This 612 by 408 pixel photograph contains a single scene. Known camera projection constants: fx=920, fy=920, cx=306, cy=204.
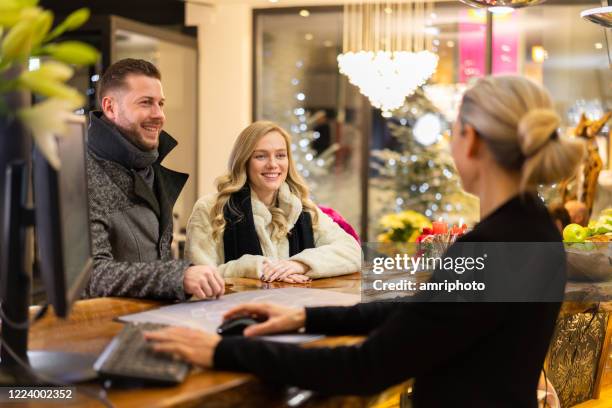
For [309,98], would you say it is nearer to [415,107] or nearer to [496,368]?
[415,107]

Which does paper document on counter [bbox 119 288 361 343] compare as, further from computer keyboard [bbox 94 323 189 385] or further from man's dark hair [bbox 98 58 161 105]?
man's dark hair [bbox 98 58 161 105]

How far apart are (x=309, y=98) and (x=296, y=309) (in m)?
7.12

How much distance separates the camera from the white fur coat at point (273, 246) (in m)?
2.99

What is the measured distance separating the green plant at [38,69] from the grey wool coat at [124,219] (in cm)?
90

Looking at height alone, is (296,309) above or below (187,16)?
below

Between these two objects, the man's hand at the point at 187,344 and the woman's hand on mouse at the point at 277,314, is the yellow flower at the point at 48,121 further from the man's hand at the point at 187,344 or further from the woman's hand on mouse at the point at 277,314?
the woman's hand on mouse at the point at 277,314

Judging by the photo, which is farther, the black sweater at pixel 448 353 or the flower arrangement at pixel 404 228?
the flower arrangement at pixel 404 228

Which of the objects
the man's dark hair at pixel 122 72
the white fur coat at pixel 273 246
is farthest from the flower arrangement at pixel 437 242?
the man's dark hair at pixel 122 72

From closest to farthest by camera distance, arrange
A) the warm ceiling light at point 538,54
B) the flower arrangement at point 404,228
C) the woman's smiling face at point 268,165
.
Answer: the woman's smiling face at point 268,165 → the flower arrangement at point 404,228 → the warm ceiling light at point 538,54

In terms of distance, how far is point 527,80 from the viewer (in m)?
1.79

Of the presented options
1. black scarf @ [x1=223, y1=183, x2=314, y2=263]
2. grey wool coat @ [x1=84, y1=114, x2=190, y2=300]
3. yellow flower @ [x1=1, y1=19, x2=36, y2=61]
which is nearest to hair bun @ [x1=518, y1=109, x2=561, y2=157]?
yellow flower @ [x1=1, y1=19, x2=36, y2=61]

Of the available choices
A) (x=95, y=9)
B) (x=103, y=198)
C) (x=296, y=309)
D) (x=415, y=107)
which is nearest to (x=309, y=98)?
(x=415, y=107)

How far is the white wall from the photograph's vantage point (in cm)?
882
